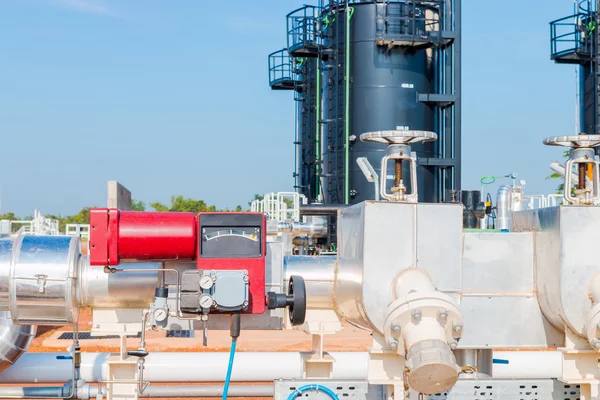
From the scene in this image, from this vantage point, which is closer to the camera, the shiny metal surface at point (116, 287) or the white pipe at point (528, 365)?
the shiny metal surface at point (116, 287)

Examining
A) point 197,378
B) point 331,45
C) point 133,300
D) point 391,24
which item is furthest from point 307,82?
point 133,300

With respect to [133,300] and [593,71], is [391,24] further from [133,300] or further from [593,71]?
[133,300]

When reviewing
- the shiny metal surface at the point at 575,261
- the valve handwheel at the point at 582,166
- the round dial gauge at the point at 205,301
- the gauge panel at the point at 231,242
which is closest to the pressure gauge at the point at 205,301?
the round dial gauge at the point at 205,301

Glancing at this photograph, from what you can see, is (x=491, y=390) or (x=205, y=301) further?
(x=491, y=390)

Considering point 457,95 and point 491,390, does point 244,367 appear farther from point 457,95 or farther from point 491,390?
point 457,95

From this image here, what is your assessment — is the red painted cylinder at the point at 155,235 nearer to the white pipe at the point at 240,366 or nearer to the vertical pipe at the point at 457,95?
the white pipe at the point at 240,366

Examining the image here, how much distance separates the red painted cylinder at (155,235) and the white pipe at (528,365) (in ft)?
10.4

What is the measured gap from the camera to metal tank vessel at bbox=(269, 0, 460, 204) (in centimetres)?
1684

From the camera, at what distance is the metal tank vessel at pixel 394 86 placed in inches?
663

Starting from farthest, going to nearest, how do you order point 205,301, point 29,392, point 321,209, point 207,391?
1. point 321,209
2. point 207,391
3. point 29,392
4. point 205,301

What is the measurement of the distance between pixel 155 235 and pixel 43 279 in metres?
0.53

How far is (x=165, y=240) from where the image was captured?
12.3 ft

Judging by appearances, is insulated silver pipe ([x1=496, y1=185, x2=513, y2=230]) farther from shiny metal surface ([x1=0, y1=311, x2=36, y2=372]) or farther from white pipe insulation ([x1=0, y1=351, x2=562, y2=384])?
shiny metal surface ([x1=0, y1=311, x2=36, y2=372])

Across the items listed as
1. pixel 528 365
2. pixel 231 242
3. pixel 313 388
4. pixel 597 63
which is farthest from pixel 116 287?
pixel 597 63
